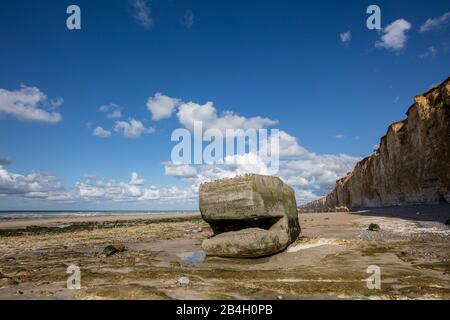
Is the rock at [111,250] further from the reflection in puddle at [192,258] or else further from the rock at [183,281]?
the rock at [183,281]

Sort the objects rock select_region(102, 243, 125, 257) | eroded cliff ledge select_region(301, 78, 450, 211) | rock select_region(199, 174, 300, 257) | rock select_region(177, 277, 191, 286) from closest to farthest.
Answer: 1. rock select_region(177, 277, 191, 286)
2. rock select_region(199, 174, 300, 257)
3. rock select_region(102, 243, 125, 257)
4. eroded cliff ledge select_region(301, 78, 450, 211)

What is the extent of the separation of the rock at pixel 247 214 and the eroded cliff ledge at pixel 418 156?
22805mm

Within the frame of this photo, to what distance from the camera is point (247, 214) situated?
10.1 m

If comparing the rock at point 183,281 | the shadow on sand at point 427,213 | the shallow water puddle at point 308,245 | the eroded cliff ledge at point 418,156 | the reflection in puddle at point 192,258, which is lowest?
the reflection in puddle at point 192,258

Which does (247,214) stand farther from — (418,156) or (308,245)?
(418,156)

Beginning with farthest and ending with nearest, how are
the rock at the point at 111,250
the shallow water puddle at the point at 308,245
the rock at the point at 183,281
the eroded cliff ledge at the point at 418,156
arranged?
the eroded cliff ledge at the point at 418,156, the rock at the point at 111,250, the shallow water puddle at the point at 308,245, the rock at the point at 183,281

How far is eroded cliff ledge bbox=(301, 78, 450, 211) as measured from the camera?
94.2 feet

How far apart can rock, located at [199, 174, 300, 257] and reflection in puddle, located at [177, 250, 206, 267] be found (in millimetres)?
507

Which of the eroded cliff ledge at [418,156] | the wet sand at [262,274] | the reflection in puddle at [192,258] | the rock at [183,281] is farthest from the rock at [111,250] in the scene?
the eroded cliff ledge at [418,156]

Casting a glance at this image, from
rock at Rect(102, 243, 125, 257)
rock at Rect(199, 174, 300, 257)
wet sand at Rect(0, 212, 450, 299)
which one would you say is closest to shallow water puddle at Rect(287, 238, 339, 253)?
wet sand at Rect(0, 212, 450, 299)

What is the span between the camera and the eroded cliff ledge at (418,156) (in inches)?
1130

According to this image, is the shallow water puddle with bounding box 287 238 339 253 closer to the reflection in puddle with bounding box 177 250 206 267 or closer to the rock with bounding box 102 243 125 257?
the reflection in puddle with bounding box 177 250 206 267

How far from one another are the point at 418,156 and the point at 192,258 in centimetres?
2970
